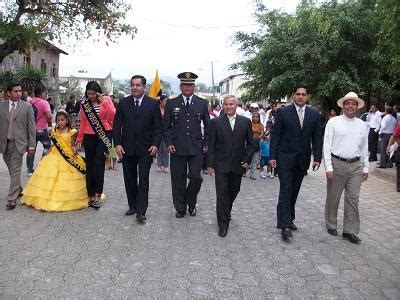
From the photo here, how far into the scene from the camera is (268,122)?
12195 millimetres

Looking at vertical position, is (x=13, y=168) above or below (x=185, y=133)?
below

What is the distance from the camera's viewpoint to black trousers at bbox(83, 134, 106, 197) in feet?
21.8

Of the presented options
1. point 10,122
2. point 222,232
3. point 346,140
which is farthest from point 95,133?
point 346,140

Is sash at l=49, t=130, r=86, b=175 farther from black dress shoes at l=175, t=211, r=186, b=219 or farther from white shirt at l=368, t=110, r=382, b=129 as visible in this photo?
white shirt at l=368, t=110, r=382, b=129

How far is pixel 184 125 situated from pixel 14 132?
2.54 meters

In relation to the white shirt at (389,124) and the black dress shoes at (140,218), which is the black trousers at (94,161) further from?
the white shirt at (389,124)

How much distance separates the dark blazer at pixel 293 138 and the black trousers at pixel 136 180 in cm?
172

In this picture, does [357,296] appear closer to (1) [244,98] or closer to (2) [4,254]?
(2) [4,254]

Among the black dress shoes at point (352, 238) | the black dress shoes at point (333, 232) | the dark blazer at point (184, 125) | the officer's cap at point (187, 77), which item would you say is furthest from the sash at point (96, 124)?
the black dress shoes at point (352, 238)

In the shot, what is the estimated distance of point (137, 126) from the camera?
19.9 ft

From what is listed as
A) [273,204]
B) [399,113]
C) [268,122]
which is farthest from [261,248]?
[399,113]

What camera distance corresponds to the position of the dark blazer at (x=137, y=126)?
19.9 feet

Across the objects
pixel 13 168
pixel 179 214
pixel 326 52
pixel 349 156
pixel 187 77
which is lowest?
pixel 179 214

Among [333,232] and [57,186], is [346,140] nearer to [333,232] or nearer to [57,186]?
[333,232]
